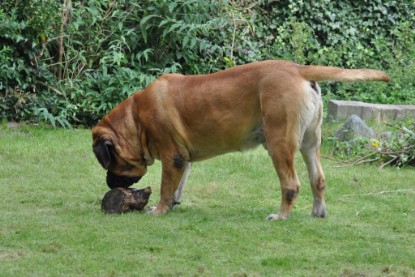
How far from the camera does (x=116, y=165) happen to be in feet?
29.3

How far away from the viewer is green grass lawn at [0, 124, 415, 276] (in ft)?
22.5

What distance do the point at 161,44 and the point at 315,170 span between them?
20.9 ft

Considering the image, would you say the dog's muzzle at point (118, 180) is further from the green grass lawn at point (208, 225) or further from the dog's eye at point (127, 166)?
the green grass lawn at point (208, 225)

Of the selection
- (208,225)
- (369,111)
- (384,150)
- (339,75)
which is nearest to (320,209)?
(208,225)

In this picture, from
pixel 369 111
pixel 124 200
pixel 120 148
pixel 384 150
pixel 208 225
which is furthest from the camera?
pixel 369 111

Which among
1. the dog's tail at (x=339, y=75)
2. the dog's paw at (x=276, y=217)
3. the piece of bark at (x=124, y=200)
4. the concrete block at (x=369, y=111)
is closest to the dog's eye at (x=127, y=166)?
the piece of bark at (x=124, y=200)

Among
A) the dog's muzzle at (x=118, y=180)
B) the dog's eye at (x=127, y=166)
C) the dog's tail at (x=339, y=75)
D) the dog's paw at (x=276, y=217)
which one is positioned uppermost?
the dog's tail at (x=339, y=75)

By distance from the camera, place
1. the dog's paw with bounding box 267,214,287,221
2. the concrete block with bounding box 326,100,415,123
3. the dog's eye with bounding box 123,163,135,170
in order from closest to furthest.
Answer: the dog's paw with bounding box 267,214,287,221, the dog's eye with bounding box 123,163,135,170, the concrete block with bounding box 326,100,415,123

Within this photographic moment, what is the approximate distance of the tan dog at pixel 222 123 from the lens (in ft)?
26.8

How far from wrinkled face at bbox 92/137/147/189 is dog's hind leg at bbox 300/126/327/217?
1.58m

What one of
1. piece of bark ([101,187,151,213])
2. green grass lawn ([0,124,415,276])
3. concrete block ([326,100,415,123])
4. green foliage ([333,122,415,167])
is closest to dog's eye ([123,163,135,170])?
piece of bark ([101,187,151,213])

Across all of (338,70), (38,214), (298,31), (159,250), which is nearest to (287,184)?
(338,70)

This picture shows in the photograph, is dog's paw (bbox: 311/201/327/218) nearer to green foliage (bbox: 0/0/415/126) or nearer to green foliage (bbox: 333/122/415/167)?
green foliage (bbox: 333/122/415/167)

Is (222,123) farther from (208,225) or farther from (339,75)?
(339,75)
